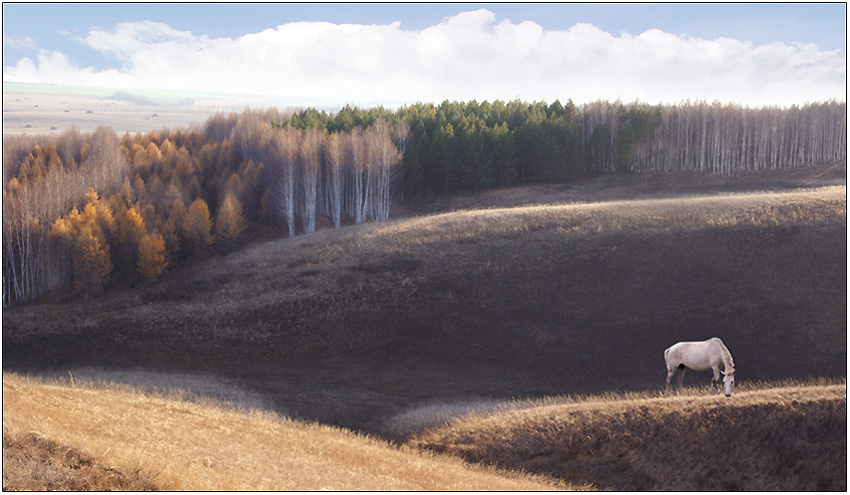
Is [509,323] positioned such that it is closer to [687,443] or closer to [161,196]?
[687,443]

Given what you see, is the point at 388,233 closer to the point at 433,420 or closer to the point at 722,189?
the point at 433,420

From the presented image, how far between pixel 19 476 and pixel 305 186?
193ft

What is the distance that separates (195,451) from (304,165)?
2237 inches

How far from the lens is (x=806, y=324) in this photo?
100.0 ft

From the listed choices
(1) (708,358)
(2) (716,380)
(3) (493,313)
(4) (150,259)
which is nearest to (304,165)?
(4) (150,259)

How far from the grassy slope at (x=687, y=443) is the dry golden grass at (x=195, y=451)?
173 centimetres

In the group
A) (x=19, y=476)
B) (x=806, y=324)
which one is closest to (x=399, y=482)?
(x=19, y=476)

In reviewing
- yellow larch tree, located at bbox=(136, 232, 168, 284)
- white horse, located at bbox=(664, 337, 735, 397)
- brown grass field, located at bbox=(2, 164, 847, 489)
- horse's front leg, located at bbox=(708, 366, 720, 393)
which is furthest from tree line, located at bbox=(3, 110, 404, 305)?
horse's front leg, located at bbox=(708, 366, 720, 393)

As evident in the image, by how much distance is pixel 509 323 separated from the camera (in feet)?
113

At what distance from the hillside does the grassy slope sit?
22.0 feet

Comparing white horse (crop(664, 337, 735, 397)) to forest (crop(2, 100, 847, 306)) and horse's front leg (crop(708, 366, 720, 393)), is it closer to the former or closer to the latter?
horse's front leg (crop(708, 366, 720, 393))

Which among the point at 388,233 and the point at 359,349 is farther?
the point at 388,233

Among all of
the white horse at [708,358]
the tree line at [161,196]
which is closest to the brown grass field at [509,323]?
the white horse at [708,358]

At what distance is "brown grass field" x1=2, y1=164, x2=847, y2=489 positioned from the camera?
22203 mm
